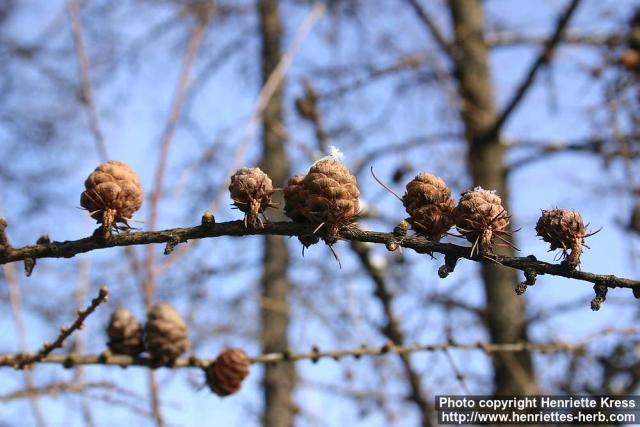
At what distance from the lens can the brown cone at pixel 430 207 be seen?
111 centimetres

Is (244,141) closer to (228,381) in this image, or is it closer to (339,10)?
(228,381)

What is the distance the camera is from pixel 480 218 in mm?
1064

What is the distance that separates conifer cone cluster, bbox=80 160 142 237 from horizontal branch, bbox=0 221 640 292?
0.18 feet

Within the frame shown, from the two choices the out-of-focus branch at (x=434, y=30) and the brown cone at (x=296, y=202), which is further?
the out-of-focus branch at (x=434, y=30)

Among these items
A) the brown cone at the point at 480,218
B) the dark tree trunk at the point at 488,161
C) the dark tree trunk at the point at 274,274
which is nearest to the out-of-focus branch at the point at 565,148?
the dark tree trunk at the point at 488,161

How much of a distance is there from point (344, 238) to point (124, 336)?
874 mm

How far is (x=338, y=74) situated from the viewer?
16.6 feet

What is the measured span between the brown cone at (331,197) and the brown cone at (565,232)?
0.32 metres

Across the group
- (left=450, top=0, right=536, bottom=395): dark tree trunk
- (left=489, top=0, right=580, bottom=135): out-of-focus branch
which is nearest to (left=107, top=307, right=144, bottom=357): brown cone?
(left=450, top=0, right=536, bottom=395): dark tree trunk

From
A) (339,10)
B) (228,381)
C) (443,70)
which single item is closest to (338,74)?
(443,70)

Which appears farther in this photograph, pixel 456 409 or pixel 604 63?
pixel 604 63

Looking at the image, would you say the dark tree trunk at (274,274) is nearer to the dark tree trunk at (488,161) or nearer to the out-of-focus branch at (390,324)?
the dark tree trunk at (488,161)

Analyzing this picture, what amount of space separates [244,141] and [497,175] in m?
2.08

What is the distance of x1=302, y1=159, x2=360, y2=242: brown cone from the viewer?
104cm
